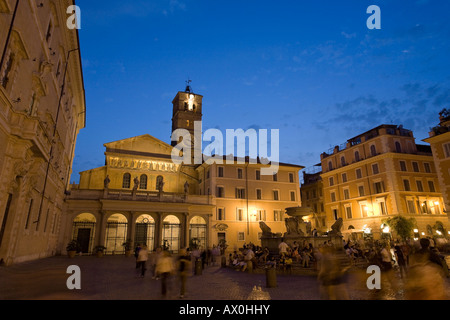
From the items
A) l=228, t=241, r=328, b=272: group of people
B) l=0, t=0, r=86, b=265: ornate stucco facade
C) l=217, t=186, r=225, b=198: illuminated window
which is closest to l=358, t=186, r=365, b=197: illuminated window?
l=217, t=186, r=225, b=198: illuminated window

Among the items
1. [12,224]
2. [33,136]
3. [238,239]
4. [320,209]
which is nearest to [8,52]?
[33,136]

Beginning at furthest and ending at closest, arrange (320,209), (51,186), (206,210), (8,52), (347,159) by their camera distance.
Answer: (320,209) < (347,159) < (206,210) < (51,186) < (8,52)

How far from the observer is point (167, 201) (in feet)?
112

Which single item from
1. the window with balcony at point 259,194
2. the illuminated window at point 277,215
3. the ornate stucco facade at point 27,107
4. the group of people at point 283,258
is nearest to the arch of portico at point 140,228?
the window with balcony at point 259,194

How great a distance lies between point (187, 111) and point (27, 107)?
4722cm

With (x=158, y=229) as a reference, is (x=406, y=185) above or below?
above

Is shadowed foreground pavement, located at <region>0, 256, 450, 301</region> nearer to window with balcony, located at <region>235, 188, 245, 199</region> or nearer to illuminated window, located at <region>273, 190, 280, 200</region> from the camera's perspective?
window with balcony, located at <region>235, 188, 245, 199</region>

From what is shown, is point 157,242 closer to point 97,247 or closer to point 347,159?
point 97,247

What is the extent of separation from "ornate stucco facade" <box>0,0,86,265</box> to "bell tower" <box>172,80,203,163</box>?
37997 millimetres

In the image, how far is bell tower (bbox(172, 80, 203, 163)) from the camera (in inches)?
2292

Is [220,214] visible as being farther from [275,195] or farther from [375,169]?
[375,169]

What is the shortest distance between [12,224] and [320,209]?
4790cm

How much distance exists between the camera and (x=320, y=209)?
51.6 metres

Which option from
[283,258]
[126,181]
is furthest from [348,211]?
[126,181]
